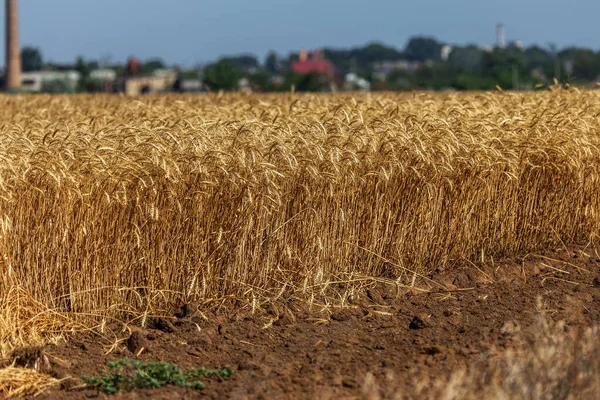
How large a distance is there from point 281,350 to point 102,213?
149 centimetres

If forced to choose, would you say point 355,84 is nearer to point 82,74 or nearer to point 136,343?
point 82,74

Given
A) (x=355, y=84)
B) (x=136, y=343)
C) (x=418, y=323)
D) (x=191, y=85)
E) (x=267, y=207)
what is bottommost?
(x=191, y=85)

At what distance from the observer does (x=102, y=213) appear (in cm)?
620

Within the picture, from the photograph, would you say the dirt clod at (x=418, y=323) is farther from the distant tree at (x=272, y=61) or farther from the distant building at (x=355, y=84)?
the distant tree at (x=272, y=61)

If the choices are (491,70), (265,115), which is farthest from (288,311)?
(491,70)

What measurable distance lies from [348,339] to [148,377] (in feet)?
4.43

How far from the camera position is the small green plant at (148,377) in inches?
199

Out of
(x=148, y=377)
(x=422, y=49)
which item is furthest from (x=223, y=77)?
(x=422, y=49)

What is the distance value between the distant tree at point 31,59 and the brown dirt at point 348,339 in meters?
97.0

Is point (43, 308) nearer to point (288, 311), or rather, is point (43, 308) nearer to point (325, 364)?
point (288, 311)

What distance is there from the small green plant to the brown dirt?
0.17ft

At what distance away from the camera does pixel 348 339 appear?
19.2ft

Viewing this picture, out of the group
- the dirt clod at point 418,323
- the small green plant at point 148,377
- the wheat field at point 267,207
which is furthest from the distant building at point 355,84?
the small green plant at point 148,377

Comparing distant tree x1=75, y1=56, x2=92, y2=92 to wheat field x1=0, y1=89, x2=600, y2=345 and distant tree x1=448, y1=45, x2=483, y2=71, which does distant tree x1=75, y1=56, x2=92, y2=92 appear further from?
wheat field x1=0, y1=89, x2=600, y2=345
